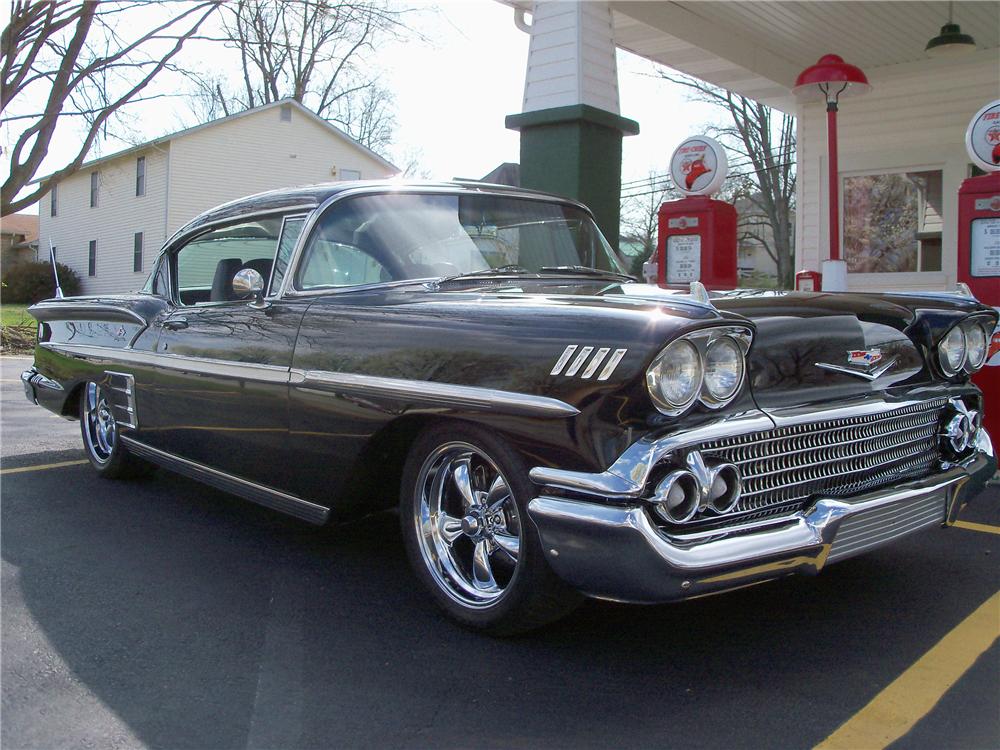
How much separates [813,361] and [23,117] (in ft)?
58.5

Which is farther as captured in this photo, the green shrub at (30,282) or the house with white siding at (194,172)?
the green shrub at (30,282)

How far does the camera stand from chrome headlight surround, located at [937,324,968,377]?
10.9 ft

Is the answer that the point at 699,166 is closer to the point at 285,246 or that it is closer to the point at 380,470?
the point at 285,246

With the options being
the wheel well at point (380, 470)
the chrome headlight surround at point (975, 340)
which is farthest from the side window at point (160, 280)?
the chrome headlight surround at point (975, 340)

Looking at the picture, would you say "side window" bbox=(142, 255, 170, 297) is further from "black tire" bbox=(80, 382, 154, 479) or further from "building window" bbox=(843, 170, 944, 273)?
"building window" bbox=(843, 170, 944, 273)

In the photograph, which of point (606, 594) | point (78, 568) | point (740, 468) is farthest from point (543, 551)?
point (78, 568)

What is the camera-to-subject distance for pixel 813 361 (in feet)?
9.11

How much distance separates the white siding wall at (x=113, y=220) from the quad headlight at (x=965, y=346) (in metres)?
26.3

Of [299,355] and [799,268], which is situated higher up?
[799,268]

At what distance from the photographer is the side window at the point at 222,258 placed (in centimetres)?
394

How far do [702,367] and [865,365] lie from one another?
82 centimetres

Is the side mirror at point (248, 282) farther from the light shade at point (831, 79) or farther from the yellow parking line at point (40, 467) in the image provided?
the light shade at point (831, 79)

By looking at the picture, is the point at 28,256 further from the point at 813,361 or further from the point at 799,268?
the point at 813,361

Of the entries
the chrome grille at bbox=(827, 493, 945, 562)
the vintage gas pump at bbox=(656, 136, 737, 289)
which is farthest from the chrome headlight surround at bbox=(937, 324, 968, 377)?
the vintage gas pump at bbox=(656, 136, 737, 289)
